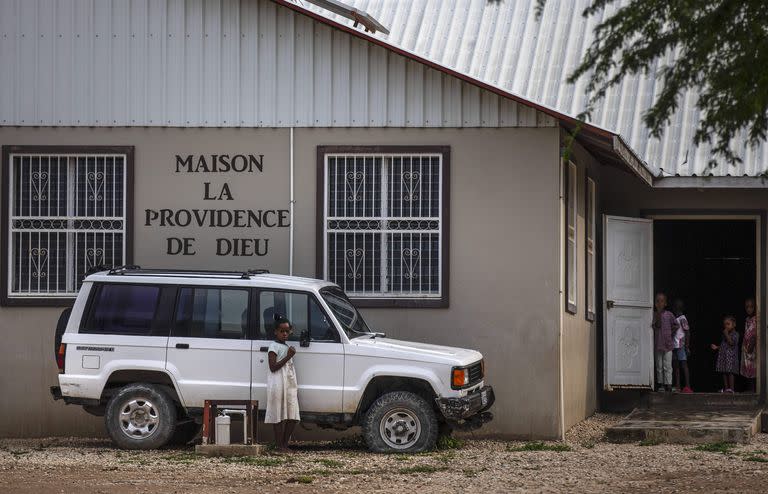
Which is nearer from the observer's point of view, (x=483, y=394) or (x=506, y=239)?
(x=483, y=394)

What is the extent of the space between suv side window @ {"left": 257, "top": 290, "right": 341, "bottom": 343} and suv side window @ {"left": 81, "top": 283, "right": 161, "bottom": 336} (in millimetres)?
1147

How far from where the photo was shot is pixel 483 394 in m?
15.0

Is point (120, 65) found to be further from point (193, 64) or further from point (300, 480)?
point (300, 480)

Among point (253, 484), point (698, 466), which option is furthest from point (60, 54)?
point (698, 466)

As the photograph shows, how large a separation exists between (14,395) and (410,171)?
5322 mm

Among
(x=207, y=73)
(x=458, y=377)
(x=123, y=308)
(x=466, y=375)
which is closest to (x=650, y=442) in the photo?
(x=466, y=375)

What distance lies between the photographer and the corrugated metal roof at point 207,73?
55.1 feet

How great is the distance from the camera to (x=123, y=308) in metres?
15.1

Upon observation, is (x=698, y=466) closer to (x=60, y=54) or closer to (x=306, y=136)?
(x=306, y=136)

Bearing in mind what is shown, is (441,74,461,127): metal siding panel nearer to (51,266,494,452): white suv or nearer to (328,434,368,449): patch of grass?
(51,266,494,452): white suv

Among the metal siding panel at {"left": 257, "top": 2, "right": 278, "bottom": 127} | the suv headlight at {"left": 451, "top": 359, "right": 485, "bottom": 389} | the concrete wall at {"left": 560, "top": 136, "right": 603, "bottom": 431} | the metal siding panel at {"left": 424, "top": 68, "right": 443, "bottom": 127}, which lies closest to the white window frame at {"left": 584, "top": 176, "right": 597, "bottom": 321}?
the concrete wall at {"left": 560, "top": 136, "right": 603, "bottom": 431}

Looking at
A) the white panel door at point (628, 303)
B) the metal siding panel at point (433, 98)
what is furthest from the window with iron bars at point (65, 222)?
the white panel door at point (628, 303)

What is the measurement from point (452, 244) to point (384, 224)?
32.8 inches

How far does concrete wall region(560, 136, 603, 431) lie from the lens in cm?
1755
